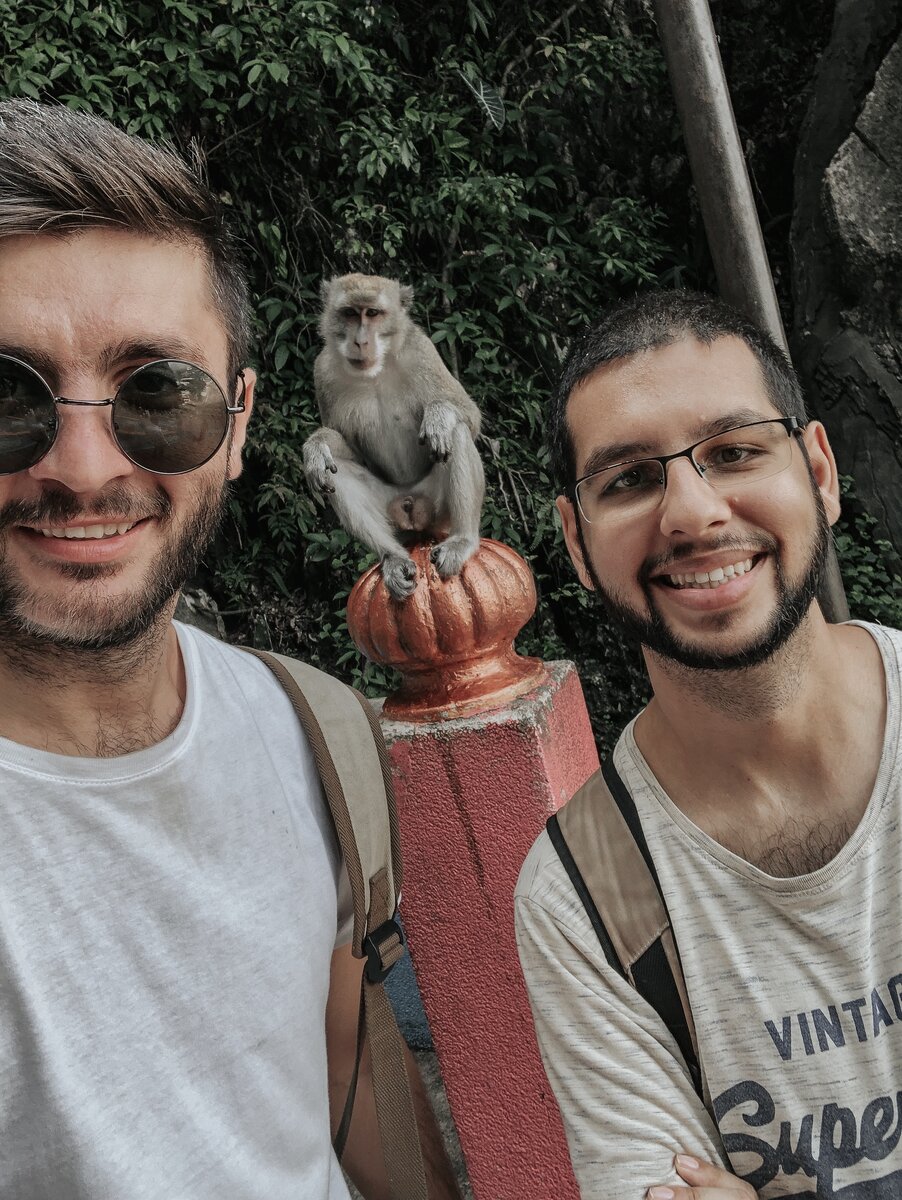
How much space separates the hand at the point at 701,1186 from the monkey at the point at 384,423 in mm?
2416

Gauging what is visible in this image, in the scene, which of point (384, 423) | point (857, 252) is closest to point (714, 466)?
point (384, 423)

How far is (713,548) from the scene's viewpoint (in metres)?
1.16

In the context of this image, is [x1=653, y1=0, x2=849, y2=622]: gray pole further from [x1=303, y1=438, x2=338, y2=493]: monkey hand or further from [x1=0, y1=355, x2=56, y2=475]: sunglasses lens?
[x1=0, y1=355, x2=56, y2=475]: sunglasses lens

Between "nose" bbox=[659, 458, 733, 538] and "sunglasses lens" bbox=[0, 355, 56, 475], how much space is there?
75 cm

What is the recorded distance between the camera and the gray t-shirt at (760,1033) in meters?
1.05

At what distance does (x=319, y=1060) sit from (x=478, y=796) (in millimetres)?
537

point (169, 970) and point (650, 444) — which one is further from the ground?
point (650, 444)

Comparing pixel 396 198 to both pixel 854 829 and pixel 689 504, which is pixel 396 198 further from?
pixel 854 829

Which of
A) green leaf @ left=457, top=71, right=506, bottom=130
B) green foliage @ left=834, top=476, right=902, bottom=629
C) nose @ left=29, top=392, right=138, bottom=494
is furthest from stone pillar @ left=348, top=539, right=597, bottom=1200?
green leaf @ left=457, top=71, right=506, bottom=130

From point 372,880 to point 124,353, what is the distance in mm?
761

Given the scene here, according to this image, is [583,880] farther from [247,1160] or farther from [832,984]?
[247,1160]

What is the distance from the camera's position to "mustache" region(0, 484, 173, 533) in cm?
106

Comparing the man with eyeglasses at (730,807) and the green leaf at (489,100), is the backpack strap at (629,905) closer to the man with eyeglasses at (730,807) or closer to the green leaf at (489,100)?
the man with eyeglasses at (730,807)

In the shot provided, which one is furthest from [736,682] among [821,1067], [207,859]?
[207,859]
